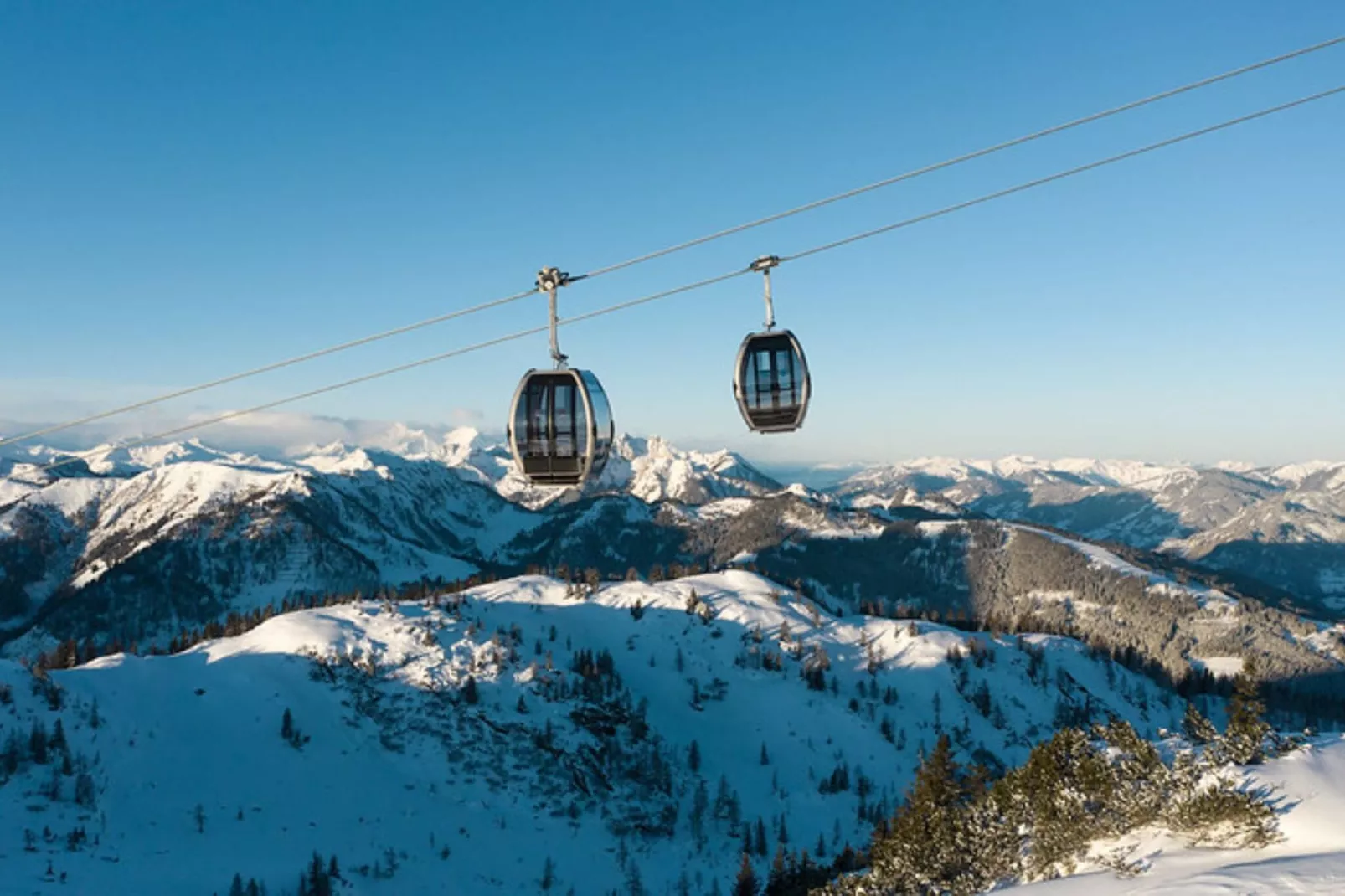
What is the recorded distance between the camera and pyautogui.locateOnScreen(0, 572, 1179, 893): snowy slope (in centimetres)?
9969

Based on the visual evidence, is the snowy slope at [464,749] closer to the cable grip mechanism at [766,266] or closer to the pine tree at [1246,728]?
the pine tree at [1246,728]

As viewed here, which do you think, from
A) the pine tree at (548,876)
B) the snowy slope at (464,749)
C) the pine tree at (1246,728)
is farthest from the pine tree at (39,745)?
the pine tree at (1246,728)

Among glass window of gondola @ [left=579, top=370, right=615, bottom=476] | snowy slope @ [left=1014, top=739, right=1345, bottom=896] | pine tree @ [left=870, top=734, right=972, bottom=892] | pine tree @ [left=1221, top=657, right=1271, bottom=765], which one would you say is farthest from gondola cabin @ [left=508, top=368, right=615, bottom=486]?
pine tree @ [left=1221, top=657, right=1271, bottom=765]

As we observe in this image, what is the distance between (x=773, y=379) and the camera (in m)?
21.4

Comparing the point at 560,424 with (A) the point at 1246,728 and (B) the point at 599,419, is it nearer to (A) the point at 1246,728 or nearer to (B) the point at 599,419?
(B) the point at 599,419

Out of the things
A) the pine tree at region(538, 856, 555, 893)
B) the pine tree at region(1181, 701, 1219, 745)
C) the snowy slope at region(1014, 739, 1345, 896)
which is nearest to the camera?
the snowy slope at region(1014, 739, 1345, 896)

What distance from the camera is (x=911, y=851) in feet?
163

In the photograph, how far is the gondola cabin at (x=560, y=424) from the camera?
19750 mm

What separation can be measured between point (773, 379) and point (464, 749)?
5063 inches

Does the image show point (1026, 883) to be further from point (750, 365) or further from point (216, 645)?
point (216, 645)

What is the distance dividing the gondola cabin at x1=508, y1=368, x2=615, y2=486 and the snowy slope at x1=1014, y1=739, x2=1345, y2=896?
25690 mm

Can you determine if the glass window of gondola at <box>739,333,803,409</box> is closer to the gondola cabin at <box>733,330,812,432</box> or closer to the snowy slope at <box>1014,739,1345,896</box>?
A: the gondola cabin at <box>733,330,812,432</box>

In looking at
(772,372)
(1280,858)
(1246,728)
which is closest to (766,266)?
(772,372)

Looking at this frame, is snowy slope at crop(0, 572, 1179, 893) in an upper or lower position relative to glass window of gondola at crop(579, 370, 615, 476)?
lower
